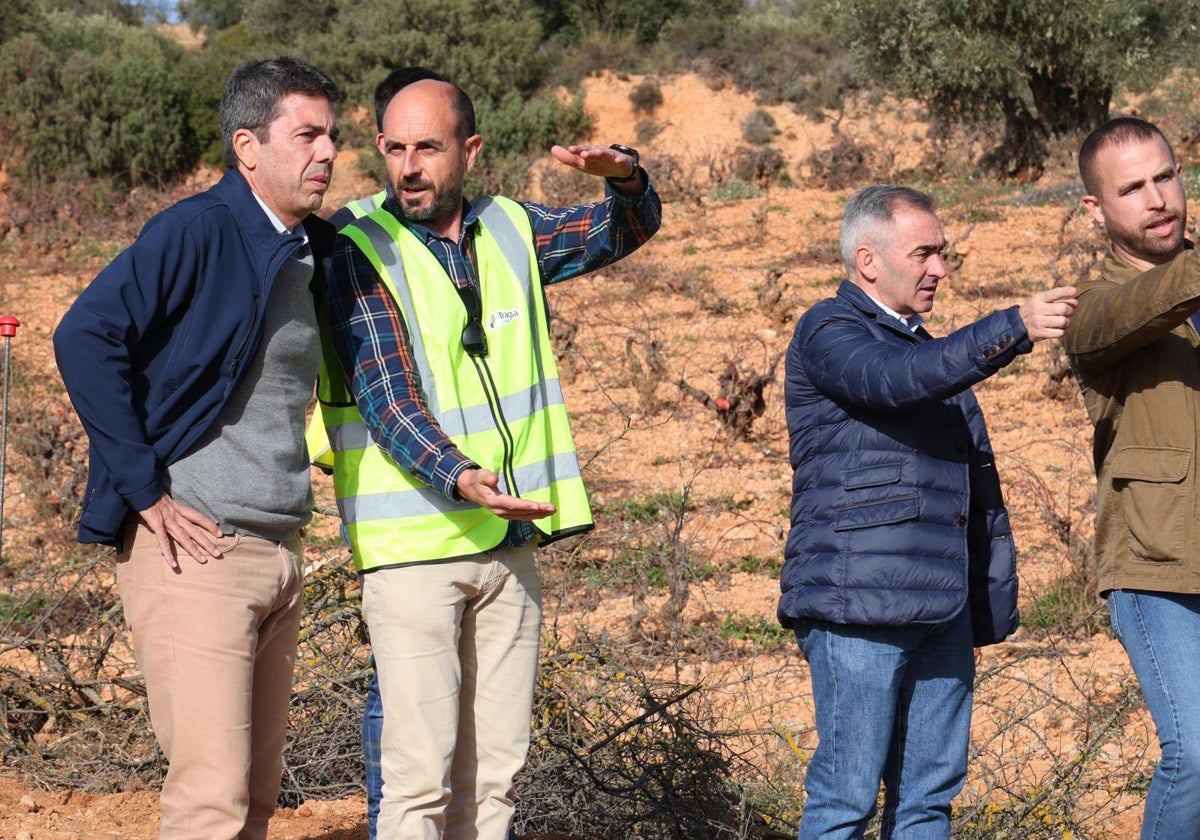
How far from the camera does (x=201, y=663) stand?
8.05 feet

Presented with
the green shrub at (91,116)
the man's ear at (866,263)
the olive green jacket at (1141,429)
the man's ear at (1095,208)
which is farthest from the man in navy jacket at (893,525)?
the green shrub at (91,116)

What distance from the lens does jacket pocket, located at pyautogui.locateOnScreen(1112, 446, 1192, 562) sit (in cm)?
268

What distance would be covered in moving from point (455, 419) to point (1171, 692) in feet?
4.91

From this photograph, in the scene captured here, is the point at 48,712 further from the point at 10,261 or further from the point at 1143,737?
the point at 10,261

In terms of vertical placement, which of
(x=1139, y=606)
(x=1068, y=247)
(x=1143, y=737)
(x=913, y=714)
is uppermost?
(x=1068, y=247)

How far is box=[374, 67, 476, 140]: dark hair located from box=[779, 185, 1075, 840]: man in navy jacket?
81 centimetres

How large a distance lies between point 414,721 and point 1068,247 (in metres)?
9.63

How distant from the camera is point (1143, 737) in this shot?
4.85 m

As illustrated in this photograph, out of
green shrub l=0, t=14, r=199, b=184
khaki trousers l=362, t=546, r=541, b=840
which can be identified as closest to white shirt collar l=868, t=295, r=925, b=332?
khaki trousers l=362, t=546, r=541, b=840

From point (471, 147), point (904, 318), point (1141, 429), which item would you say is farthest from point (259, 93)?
point (1141, 429)

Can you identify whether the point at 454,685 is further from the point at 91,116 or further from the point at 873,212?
the point at 91,116

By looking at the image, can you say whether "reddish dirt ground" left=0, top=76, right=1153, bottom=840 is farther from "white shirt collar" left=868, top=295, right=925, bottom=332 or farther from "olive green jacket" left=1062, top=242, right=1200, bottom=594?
"white shirt collar" left=868, top=295, right=925, bottom=332

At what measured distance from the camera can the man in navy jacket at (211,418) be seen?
2.38 metres

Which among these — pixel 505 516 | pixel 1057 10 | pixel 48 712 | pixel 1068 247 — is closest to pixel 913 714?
pixel 505 516
